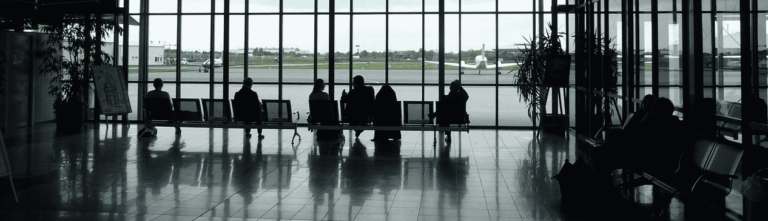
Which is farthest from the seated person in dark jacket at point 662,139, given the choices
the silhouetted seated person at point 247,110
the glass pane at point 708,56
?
the silhouetted seated person at point 247,110

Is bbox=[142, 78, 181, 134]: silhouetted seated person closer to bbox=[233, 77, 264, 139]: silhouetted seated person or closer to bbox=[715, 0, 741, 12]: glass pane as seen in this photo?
bbox=[233, 77, 264, 139]: silhouetted seated person

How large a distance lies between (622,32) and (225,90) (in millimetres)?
9746

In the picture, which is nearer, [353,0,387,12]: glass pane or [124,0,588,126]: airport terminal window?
[124,0,588,126]: airport terminal window

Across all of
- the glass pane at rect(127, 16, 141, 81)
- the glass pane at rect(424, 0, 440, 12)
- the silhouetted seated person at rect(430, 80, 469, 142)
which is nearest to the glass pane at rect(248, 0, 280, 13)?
the glass pane at rect(127, 16, 141, 81)

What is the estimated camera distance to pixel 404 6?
15961 mm

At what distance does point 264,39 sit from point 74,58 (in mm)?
4130

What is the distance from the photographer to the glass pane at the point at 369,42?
16.0 meters

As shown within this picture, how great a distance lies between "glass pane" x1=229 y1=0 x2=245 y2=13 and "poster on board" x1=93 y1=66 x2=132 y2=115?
284 cm

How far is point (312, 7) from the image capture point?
53.4 feet

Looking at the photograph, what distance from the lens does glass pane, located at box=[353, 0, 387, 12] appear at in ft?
52.2

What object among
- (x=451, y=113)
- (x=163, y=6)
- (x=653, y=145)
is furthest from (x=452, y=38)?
(x=653, y=145)

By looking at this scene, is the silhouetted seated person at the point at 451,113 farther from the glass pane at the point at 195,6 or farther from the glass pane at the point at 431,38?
the glass pane at the point at 195,6

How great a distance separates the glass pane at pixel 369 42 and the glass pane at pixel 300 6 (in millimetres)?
930

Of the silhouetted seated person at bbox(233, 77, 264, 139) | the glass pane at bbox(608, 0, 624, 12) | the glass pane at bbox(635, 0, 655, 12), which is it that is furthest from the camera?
the silhouetted seated person at bbox(233, 77, 264, 139)
